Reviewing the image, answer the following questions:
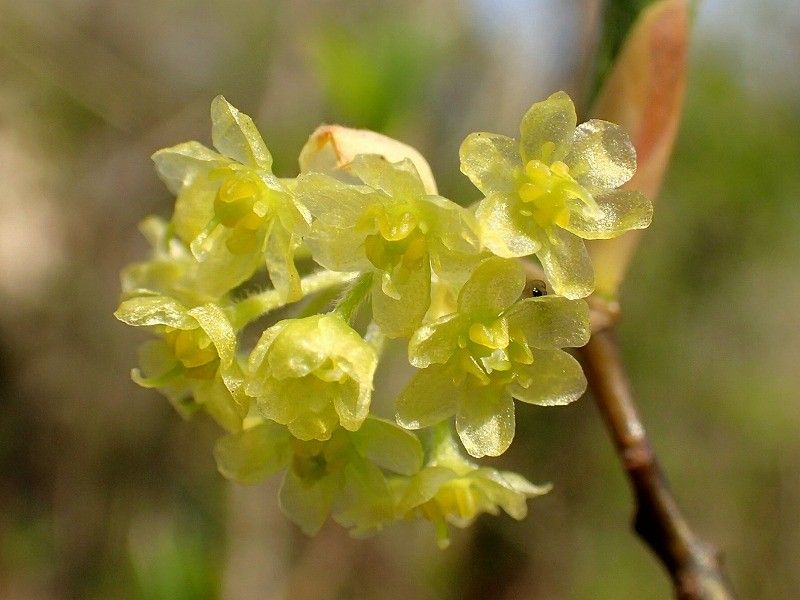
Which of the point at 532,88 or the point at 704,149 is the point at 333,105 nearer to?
the point at 532,88

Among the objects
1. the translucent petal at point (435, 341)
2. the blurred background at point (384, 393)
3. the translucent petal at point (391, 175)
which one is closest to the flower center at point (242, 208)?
the translucent petal at point (391, 175)

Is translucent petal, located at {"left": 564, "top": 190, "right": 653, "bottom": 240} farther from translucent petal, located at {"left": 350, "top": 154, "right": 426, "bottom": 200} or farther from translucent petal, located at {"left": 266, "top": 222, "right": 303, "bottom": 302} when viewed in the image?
translucent petal, located at {"left": 266, "top": 222, "right": 303, "bottom": 302}

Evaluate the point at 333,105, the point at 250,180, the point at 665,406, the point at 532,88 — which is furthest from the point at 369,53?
the point at 665,406

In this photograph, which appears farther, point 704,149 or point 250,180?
point 704,149

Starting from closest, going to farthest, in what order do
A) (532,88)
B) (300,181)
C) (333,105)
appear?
(300,181)
(333,105)
(532,88)

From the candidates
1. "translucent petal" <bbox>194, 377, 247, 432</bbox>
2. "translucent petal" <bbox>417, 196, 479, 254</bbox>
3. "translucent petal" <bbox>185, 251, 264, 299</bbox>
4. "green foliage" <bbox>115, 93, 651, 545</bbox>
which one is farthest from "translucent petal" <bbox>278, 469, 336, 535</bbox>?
"translucent petal" <bbox>417, 196, 479, 254</bbox>

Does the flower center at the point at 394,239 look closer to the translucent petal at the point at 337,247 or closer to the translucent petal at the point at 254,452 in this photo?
the translucent petal at the point at 337,247

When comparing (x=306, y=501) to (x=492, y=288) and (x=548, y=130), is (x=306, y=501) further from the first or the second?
(x=548, y=130)
